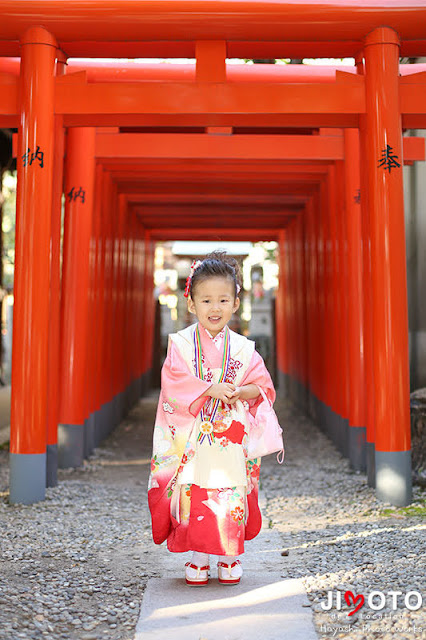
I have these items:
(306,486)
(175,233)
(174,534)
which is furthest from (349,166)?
(175,233)

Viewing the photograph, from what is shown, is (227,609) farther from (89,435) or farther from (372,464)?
(89,435)

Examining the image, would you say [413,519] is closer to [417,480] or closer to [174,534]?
[417,480]

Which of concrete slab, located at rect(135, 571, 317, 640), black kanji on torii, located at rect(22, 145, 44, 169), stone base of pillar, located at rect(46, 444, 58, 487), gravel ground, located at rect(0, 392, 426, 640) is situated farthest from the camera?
stone base of pillar, located at rect(46, 444, 58, 487)

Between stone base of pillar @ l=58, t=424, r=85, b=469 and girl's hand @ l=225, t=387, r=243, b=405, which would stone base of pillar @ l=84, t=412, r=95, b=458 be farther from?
girl's hand @ l=225, t=387, r=243, b=405

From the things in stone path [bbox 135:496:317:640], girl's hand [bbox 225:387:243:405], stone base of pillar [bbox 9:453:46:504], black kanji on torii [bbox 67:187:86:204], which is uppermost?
black kanji on torii [bbox 67:187:86:204]

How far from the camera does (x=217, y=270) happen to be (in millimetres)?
2936

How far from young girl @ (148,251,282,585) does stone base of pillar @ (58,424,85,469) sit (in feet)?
9.57

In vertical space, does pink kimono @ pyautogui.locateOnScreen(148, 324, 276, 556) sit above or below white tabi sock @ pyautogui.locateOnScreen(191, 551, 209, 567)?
above

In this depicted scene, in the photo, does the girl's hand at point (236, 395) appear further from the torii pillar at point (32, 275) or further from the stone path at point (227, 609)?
→ the torii pillar at point (32, 275)

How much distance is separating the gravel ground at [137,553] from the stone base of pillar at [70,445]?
0.37 feet

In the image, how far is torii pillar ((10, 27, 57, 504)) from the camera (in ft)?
14.1

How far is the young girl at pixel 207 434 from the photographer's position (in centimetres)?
282

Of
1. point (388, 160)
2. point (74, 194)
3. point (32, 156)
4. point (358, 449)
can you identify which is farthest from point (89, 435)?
point (388, 160)

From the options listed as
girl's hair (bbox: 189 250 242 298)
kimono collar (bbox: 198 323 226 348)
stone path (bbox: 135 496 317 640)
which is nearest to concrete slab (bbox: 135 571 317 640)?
stone path (bbox: 135 496 317 640)
